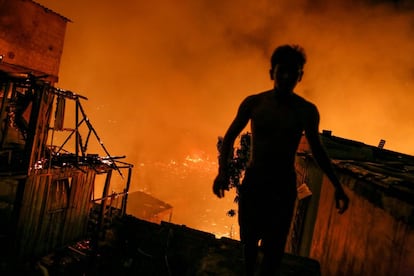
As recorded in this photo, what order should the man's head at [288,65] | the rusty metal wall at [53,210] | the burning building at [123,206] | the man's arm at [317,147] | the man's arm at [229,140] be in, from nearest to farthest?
the man's head at [288,65]
the man's arm at [317,147]
the man's arm at [229,140]
the burning building at [123,206]
the rusty metal wall at [53,210]

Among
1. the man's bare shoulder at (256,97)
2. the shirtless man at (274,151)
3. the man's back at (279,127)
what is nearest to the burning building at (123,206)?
the shirtless man at (274,151)

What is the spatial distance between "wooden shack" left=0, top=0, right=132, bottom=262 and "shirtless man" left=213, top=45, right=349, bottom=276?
10.3 metres

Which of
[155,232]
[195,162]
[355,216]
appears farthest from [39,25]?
[195,162]

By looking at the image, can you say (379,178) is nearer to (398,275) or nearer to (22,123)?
(398,275)

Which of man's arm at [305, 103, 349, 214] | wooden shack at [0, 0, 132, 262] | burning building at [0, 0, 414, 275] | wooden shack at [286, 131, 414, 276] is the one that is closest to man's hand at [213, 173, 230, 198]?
man's arm at [305, 103, 349, 214]

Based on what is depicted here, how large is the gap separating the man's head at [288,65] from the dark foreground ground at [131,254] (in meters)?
9.70

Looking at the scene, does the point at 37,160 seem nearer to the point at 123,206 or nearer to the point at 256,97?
the point at 123,206

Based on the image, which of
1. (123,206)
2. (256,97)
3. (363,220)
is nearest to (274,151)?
(256,97)

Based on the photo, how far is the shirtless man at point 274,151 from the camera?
121 inches

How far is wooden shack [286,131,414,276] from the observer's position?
4676mm

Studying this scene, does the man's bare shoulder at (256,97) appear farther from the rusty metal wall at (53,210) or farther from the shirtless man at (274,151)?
the rusty metal wall at (53,210)

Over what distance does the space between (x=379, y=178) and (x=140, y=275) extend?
1304 cm

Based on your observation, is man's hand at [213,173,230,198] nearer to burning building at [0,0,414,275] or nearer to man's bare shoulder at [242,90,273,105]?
man's bare shoulder at [242,90,273,105]

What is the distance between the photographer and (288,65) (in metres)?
2.99
